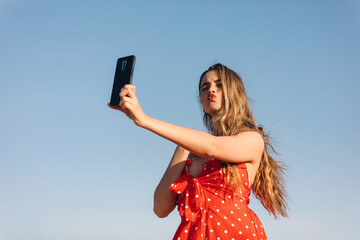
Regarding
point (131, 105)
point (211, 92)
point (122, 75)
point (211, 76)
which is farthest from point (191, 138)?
point (211, 76)

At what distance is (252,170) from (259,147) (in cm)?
25

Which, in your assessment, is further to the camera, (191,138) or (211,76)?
(211,76)

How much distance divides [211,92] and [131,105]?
163 cm

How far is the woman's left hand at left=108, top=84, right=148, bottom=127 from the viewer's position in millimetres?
2531

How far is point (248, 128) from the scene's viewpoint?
11.8 feet

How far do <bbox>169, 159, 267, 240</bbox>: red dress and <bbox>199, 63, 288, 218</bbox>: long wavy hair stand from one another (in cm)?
35

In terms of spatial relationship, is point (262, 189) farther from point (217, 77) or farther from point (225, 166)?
point (217, 77)

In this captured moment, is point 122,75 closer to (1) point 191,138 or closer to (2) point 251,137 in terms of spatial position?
(1) point 191,138

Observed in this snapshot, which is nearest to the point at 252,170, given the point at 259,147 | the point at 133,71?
the point at 259,147

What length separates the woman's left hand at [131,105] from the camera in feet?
8.30

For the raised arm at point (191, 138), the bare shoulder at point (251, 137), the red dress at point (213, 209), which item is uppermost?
the bare shoulder at point (251, 137)

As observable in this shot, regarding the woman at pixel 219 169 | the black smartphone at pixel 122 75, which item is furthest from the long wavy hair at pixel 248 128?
the black smartphone at pixel 122 75

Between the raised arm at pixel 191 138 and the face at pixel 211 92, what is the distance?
68cm

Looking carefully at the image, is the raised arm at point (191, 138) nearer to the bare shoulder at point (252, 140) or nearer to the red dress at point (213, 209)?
the bare shoulder at point (252, 140)
